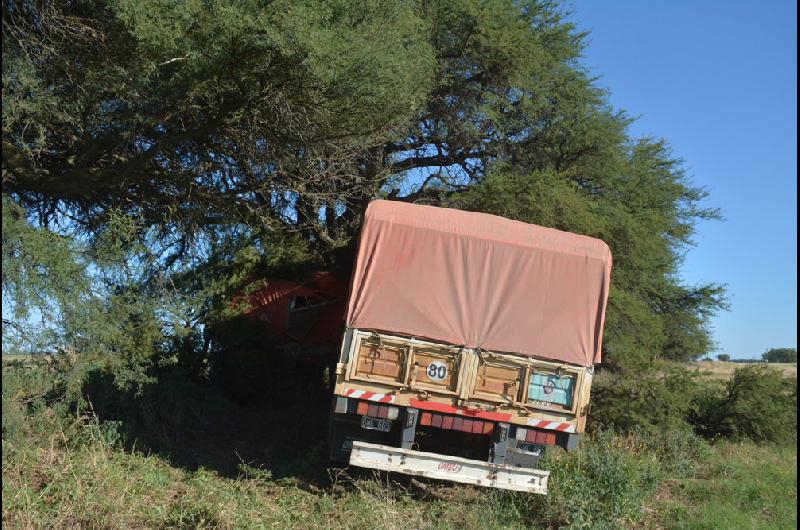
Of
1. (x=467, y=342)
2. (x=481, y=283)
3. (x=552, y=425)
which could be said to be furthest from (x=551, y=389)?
(x=481, y=283)

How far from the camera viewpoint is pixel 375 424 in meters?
8.00

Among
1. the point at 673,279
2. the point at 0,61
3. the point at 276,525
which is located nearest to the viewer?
the point at 276,525

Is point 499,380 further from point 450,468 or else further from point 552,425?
point 450,468

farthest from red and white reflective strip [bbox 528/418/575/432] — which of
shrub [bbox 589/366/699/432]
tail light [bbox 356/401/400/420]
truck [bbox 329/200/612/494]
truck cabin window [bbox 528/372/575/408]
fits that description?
shrub [bbox 589/366/699/432]

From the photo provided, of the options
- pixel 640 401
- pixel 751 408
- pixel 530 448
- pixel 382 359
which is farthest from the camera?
pixel 751 408

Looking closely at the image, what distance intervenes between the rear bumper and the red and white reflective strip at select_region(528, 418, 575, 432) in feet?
1.71

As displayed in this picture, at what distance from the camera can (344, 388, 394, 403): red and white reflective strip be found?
25.3ft

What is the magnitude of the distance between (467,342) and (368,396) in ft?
4.17

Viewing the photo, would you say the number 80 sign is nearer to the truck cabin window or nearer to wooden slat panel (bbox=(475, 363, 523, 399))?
wooden slat panel (bbox=(475, 363, 523, 399))

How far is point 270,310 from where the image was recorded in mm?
13688

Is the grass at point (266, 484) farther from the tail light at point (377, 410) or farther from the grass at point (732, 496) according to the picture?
the tail light at point (377, 410)

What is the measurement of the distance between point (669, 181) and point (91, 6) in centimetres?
1452

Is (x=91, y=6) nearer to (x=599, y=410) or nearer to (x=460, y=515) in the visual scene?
(x=460, y=515)

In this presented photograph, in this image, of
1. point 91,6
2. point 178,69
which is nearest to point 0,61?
point 91,6
